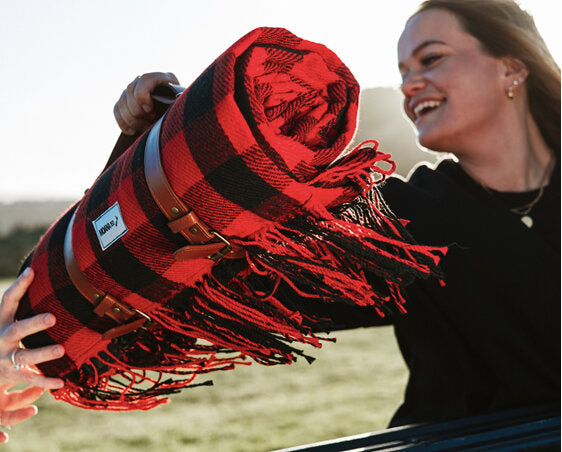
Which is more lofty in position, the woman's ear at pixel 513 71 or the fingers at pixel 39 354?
the woman's ear at pixel 513 71

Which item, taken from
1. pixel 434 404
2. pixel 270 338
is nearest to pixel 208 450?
pixel 434 404

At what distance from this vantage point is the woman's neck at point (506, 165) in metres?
1.33

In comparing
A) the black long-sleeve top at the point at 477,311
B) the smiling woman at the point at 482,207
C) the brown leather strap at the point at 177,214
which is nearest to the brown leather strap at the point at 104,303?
the brown leather strap at the point at 177,214

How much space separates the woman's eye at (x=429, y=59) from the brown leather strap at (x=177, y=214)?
3.01 ft

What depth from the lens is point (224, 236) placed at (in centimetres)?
56

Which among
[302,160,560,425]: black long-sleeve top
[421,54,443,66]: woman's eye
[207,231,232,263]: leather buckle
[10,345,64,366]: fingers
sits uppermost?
[421,54,443,66]: woman's eye

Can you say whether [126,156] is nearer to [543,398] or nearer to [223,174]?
[223,174]

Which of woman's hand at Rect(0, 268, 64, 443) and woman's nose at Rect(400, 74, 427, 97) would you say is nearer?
woman's hand at Rect(0, 268, 64, 443)

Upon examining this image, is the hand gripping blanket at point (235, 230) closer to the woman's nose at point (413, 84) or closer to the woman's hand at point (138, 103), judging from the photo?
the woman's hand at point (138, 103)

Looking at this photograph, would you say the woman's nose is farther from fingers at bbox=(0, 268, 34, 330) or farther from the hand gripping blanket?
fingers at bbox=(0, 268, 34, 330)

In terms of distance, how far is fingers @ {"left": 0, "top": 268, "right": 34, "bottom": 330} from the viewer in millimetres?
666

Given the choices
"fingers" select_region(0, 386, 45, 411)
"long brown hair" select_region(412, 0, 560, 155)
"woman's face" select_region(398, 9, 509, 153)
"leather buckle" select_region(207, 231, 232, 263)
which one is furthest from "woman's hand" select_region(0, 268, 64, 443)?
"long brown hair" select_region(412, 0, 560, 155)

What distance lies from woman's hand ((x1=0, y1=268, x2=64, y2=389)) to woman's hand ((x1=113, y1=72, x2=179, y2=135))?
259 millimetres

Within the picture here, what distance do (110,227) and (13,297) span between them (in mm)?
182
